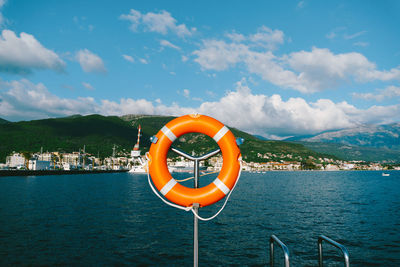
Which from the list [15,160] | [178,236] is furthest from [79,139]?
[178,236]

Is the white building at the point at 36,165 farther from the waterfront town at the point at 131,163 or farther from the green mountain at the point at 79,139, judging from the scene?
the green mountain at the point at 79,139


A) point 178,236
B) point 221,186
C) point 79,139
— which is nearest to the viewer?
point 221,186

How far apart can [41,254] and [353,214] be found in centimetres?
1693

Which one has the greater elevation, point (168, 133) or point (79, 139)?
point (79, 139)

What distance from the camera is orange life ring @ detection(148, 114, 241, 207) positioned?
4344 millimetres

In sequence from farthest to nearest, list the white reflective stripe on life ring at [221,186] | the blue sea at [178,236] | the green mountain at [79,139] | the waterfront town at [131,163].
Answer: the green mountain at [79,139], the waterfront town at [131,163], the blue sea at [178,236], the white reflective stripe on life ring at [221,186]

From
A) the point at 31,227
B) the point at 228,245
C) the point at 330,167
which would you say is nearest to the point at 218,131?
the point at 228,245

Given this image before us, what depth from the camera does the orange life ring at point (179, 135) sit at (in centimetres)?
434

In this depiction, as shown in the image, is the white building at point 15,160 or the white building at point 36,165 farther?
the white building at point 15,160

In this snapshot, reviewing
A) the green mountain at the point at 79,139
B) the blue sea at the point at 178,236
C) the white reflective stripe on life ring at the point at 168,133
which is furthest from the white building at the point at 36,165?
the white reflective stripe on life ring at the point at 168,133

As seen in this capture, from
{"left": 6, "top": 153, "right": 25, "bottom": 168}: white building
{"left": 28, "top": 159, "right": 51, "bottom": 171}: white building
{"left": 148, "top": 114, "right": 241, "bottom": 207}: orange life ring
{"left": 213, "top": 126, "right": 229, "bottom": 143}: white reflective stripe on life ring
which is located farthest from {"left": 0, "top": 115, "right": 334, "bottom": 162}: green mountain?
{"left": 213, "top": 126, "right": 229, "bottom": 143}: white reflective stripe on life ring

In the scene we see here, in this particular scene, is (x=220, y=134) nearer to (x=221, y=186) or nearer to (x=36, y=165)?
(x=221, y=186)

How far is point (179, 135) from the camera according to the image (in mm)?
4422

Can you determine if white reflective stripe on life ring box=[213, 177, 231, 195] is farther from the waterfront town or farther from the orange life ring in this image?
the waterfront town
